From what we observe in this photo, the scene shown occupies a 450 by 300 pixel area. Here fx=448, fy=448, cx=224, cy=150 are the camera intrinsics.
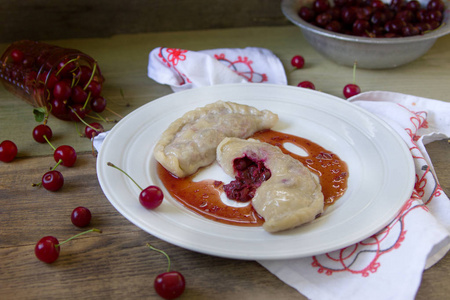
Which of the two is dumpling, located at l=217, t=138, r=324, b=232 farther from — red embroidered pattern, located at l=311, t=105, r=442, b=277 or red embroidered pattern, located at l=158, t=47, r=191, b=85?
red embroidered pattern, located at l=158, t=47, r=191, b=85

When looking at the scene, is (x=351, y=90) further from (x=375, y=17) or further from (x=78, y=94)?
(x=78, y=94)

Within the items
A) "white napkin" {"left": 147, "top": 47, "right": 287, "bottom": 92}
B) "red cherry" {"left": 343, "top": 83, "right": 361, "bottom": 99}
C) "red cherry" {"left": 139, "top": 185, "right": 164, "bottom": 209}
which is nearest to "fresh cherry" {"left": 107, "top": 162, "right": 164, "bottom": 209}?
"red cherry" {"left": 139, "top": 185, "right": 164, "bottom": 209}

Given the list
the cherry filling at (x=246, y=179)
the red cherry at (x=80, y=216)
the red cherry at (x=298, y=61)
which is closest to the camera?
the red cherry at (x=80, y=216)

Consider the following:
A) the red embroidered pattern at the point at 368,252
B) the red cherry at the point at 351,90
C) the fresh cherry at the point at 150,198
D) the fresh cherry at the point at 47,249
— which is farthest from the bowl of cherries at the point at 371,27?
the fresh cherry at the point at 47,249

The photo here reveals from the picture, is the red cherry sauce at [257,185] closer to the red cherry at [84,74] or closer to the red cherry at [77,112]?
the red cherry at [77,112]

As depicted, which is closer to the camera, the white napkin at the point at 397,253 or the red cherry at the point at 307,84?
the white napkin at the point at 397,253

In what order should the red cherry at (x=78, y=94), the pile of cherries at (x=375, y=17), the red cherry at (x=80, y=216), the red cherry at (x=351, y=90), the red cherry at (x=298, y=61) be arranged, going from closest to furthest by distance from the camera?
1. the red cherry at (x=80, y=216)
2. the red cherry at (x=78, y=94)
3. the red cherry at (x=351, y=90)
4. the pile of cherries at (x=375, y=17)
5. the red cherry at (x=298, y=61)
